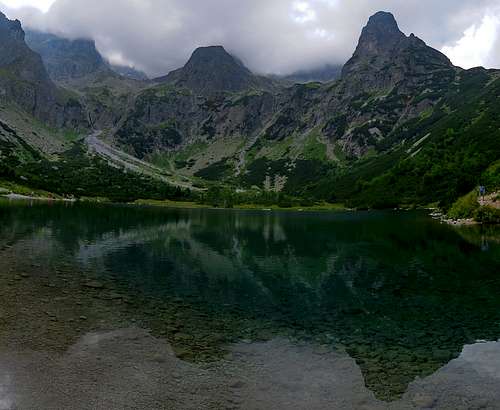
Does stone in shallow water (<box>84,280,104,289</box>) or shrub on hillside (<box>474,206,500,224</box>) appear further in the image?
shrub on hillside (<box>474,206,500,224</box>)

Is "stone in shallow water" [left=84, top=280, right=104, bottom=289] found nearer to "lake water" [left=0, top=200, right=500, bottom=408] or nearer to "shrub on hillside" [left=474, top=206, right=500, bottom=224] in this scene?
"lake water" [left=0, top=200, right=500, bottom=408]

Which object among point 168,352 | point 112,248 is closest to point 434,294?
point 168,352

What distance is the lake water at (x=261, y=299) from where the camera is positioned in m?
25.5

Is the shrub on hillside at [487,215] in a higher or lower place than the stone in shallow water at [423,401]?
higher

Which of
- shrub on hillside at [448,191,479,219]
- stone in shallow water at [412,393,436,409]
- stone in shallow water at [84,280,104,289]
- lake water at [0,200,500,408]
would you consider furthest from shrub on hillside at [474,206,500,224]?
stone in shallow water at [412,393,436,409]

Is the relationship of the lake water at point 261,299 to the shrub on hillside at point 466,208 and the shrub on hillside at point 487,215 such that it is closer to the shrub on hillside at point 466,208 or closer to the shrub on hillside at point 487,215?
the shrub on hillside at point 487,215

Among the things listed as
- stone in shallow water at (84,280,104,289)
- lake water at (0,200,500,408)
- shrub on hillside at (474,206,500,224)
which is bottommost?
stone in shallow water at (84,280,104,289)

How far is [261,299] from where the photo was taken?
125 feet

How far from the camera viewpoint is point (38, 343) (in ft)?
77.2

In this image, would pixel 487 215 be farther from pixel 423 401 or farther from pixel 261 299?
pixel 423 401

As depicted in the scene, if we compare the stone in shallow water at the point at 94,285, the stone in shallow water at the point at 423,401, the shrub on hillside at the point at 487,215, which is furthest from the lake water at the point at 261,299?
the shrub on hillside at the point at 487,215

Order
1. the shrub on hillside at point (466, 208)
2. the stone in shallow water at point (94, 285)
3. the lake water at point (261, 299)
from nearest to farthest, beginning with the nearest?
the lake water at point (261, 299) < the stone in shallow water at point (94, 285) < the shrub on hillside at point (466, 208)

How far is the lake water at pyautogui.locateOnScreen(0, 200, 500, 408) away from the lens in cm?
2548

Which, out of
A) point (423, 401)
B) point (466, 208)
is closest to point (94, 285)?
point (423, 401)
